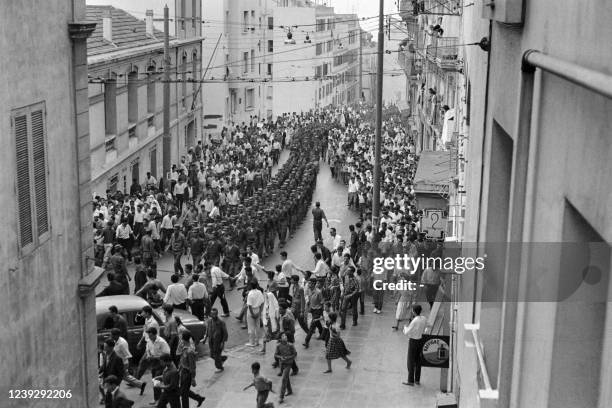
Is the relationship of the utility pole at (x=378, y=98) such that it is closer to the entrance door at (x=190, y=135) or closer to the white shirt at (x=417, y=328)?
the white shirt at (x=417, y=328)

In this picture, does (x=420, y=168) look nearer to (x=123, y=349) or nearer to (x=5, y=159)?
(x=123, y=349)

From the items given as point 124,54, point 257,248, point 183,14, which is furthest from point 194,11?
point 257,248

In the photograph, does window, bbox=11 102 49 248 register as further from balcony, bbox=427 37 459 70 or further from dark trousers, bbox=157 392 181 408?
balcony, bbox=427 37 459 70

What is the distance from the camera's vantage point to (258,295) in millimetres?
17500

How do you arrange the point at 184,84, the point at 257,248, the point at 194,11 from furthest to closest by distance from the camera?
the point at 194,11
the point at 184,84
the point at 257,248

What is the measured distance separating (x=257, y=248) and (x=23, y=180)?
14.1m

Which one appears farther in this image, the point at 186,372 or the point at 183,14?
the point at 183,14

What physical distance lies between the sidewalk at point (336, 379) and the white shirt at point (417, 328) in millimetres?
968

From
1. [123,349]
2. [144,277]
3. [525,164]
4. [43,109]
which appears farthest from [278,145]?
[525,164]

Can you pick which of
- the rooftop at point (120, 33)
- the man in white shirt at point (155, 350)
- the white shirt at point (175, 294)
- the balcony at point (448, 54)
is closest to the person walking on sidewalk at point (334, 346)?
the man in white shirt at point (155, 350)

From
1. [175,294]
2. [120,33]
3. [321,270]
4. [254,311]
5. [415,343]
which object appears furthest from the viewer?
[120,33]

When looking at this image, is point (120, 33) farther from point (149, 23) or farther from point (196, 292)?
point (196, 292)

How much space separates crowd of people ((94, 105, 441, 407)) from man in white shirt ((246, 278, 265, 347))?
0.08ft

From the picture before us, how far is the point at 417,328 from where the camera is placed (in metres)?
15.4
